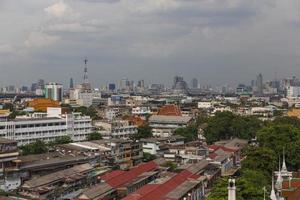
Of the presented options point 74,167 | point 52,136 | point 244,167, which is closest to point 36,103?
point 52,136

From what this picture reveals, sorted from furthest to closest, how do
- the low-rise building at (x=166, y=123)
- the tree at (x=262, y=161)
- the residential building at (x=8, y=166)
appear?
the low-rise building at (x=166, y=123), the tree at (x=262, y=161), the residential building at (x=8, y=166)

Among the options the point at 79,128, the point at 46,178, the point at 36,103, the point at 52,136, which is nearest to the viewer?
the point at 46,178

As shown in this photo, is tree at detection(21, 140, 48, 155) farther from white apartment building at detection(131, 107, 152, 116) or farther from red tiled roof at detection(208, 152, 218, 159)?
white apartment building at detection(131, 107, 152, 116)

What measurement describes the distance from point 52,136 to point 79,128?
480 centimetres

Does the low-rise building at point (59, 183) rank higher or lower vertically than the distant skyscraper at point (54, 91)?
lower

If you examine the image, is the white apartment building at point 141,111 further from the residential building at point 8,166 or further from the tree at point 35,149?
the residential building at point 8,166

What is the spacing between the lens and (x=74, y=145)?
4619 cm

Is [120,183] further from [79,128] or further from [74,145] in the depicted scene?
[79,128]

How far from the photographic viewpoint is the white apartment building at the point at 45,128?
5512 cm

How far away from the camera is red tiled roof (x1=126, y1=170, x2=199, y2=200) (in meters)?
28.3

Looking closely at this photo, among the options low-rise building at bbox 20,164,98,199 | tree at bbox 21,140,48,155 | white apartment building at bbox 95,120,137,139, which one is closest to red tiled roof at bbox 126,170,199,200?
low-rise building at bbox 20,164,98,199

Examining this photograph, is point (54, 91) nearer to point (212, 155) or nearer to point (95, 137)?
point (95, 137)

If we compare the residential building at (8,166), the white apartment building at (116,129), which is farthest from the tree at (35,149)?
the white apartment building at (116,129)

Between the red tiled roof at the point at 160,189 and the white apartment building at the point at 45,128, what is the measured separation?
2505 centimetres
